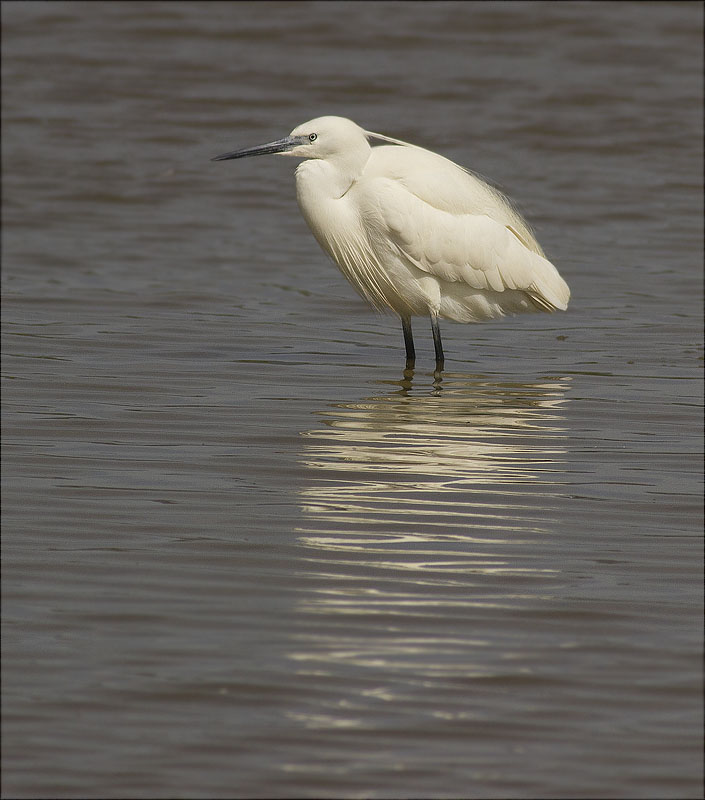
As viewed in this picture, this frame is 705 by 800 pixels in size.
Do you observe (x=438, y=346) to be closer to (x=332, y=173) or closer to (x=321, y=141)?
(x=332, y=173)

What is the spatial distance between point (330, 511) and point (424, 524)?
11.6 inches

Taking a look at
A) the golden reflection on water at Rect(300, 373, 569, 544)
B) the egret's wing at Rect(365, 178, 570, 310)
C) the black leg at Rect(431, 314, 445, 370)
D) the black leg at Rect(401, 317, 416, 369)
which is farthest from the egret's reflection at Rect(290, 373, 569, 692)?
the egret's wing at Rect(365, 178, 570, 310)

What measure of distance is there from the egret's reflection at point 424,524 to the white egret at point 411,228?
2.61 ft

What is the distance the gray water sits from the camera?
105 inches

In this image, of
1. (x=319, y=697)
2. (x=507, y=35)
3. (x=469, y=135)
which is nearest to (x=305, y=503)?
(x=319, y=697)

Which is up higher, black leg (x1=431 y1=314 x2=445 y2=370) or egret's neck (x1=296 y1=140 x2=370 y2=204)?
→ egret's neck (x1=296 y1=140 x2=370 y2=204)

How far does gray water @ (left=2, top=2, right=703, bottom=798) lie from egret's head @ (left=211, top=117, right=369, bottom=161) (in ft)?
3.07

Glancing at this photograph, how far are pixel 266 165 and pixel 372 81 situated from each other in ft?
7.93

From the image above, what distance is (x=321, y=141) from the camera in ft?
19.6

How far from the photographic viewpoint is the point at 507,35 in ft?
50.2

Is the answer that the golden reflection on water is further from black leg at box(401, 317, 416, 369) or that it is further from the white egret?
the white egret

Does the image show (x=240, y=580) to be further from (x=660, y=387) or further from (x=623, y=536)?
(x=660, y=387)

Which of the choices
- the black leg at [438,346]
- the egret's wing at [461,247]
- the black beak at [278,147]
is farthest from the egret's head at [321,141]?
the black leg at [438,346]

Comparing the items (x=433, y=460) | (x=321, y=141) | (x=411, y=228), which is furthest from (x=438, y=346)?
(x=433, y=460)
